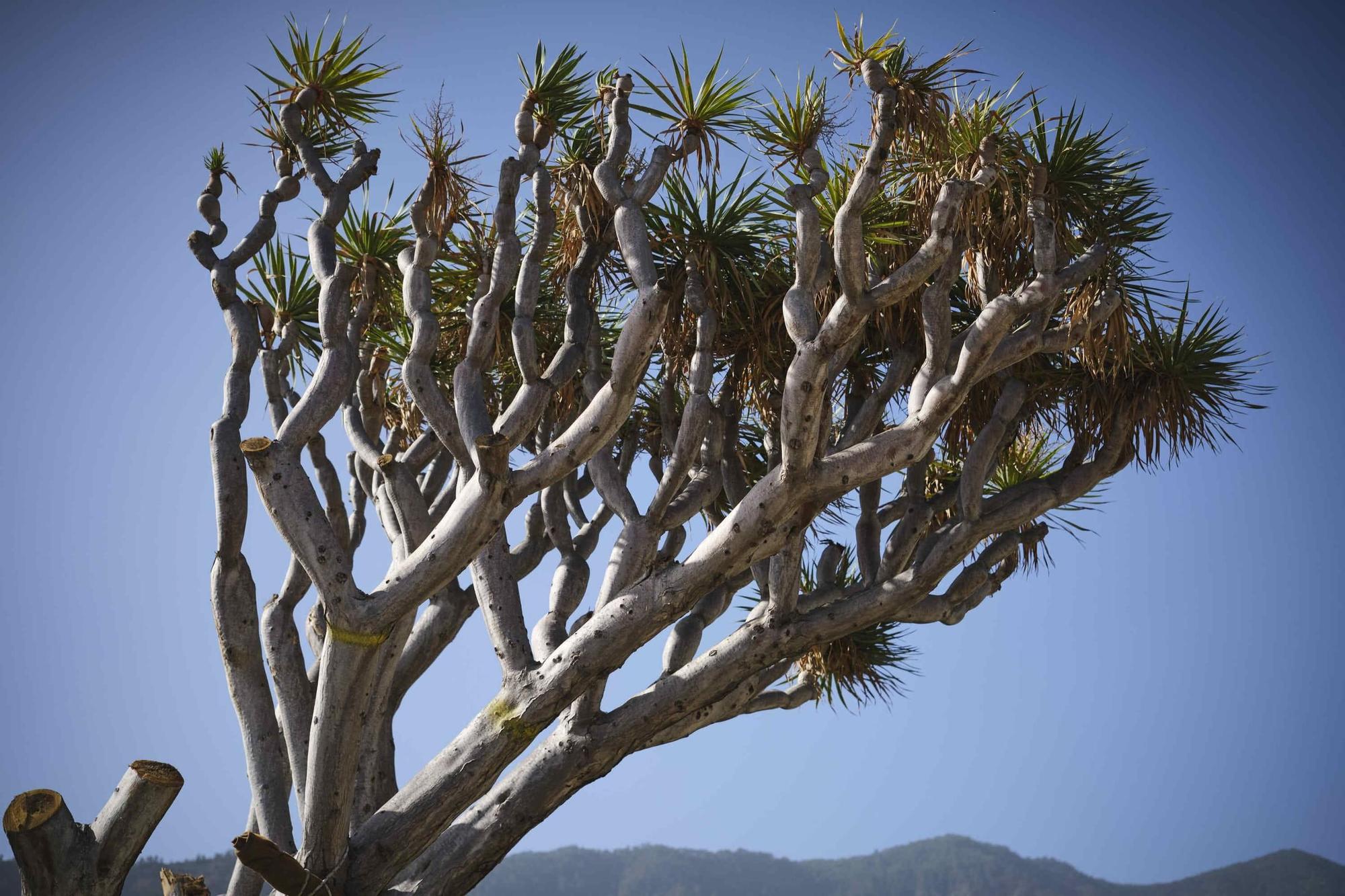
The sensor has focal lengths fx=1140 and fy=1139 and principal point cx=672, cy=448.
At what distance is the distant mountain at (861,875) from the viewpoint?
1642 centimetres

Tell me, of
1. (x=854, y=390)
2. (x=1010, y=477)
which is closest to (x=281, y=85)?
(x=854, y=390)

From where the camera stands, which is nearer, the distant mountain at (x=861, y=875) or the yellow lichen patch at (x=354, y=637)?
the yellow lichen patch at (x=354, y=637)

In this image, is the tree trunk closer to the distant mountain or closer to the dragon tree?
the dragon tree

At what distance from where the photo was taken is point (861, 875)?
18938 millimetres

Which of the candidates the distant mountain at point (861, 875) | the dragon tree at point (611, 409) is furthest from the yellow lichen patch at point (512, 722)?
the distant mountain at point (861, 875)

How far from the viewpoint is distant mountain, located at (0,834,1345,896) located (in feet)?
53.9

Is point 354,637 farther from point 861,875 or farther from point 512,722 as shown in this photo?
point 861,875

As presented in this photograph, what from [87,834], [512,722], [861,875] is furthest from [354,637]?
[861,875]

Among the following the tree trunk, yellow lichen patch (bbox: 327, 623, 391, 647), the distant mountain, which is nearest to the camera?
the tree trunk

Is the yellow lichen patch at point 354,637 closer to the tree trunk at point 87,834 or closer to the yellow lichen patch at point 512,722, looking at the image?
the yellow lichen patch at point 512,722

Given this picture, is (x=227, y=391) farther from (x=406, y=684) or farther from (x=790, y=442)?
(x=790, y=442)

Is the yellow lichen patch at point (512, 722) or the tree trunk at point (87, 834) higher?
the yellow lichen patch at point (512, 722)

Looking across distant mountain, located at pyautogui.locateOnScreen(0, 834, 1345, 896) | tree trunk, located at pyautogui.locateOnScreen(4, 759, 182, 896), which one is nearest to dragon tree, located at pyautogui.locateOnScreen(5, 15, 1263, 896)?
tree trunk, located at pyautogui.locateOnScreen(4, 759, 182, 896)

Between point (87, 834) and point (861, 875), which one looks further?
point (861, 875)
